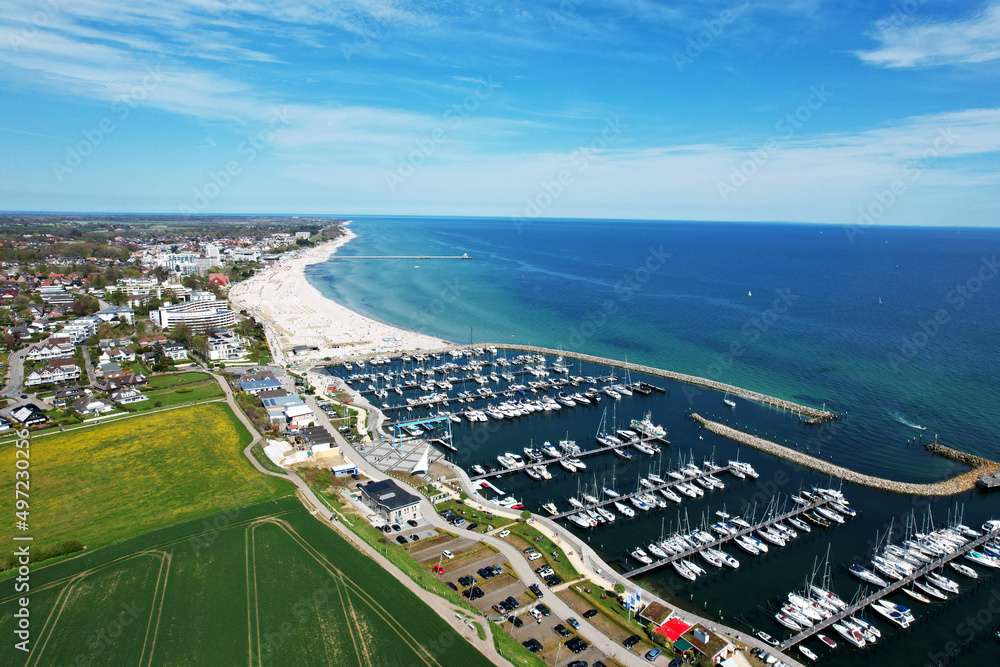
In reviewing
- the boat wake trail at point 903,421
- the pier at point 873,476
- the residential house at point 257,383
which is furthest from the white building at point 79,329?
the boat wake trail at point 903,421

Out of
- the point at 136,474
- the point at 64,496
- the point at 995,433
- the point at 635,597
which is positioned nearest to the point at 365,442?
the point at 136,474

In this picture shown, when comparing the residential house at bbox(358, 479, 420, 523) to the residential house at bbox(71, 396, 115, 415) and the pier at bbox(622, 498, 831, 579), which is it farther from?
the residential house at bbox(71, 396, 115, 415)

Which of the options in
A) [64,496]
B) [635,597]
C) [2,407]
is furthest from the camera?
[2,407]

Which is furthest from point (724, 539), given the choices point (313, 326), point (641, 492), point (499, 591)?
point (313, 326)

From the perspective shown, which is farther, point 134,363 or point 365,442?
point 134,363

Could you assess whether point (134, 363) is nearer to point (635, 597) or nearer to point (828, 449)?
point (635, 597)

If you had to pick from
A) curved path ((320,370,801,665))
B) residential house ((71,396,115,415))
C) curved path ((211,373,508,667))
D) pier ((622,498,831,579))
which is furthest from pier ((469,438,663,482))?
residential house ((71,396,115,415))
